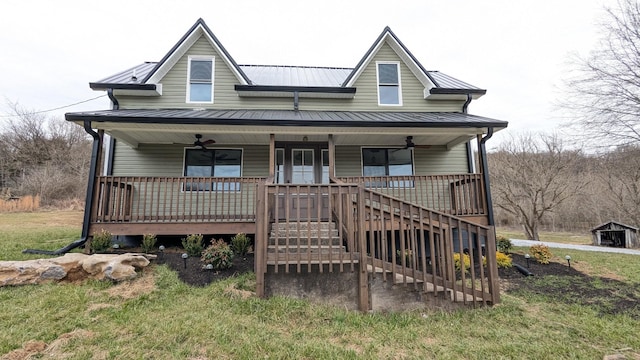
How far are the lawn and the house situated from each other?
2.55ft

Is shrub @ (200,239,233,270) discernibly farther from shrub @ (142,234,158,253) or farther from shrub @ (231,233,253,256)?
shrub @ (142,234,158,253)

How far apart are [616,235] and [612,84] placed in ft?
24.9

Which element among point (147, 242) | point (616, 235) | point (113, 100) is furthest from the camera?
point (616, 235)

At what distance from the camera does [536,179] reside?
14734 mm

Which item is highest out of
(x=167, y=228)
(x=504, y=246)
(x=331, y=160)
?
(x=331, y=160)

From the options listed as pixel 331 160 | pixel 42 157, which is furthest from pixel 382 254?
pixel 42 157

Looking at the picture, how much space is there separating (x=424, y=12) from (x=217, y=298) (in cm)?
2439

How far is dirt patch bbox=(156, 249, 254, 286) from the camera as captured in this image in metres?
4.92

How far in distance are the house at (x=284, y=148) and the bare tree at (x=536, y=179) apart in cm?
856

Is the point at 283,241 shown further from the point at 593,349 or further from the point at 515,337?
the point at 593,349

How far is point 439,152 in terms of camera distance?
30.1 ft

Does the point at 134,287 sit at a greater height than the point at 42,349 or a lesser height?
greater

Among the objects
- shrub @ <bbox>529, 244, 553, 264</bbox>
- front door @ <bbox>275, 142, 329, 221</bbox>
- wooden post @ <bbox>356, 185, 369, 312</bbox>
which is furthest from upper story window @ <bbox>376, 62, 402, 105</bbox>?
wooden post @ <bbox>356, 185, 369, 312</bbox>

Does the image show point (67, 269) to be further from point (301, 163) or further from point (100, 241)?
point (301, 163)
